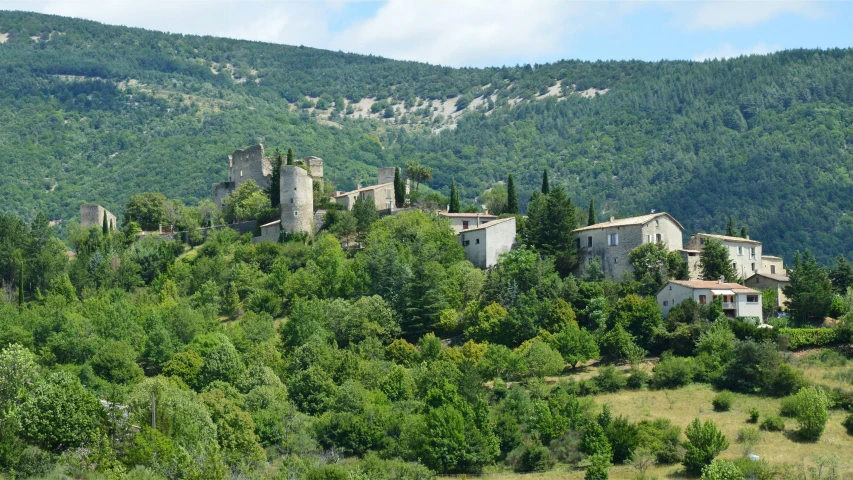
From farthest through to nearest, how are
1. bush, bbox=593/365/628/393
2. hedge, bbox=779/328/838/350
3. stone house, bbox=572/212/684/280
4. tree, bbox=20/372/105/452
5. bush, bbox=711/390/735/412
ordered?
stone house, bbox=572/212/684/280 → hedge, bbox=779/328/838/350 → bush, bbox=593/365/628/393 → bush, bbox=711/390/735/412 → tree, bbox=20/372/105/452

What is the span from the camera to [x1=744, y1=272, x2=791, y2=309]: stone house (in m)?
83.7

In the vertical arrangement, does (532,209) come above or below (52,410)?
above

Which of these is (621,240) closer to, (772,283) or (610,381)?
(772,283)

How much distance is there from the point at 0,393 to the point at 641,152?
138376mm

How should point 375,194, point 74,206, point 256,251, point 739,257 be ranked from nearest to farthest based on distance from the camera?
point 739,257, point 256,251, point 375,194, point 74,206

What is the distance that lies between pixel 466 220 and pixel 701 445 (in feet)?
114

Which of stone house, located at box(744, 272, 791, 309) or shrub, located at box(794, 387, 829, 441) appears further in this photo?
stone house, located at box(744, 272, 791, 309)

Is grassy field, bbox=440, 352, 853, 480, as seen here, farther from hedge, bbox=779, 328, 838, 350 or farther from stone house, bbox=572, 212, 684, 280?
stone house, bbox=572, 212, 684, 280

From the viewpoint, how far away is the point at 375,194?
333 feet

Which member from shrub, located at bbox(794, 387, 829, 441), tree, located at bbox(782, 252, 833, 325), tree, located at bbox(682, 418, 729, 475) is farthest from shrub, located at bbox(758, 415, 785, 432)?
tree, located at bbox(782, 252, 833, 325)

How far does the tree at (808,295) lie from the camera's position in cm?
7894

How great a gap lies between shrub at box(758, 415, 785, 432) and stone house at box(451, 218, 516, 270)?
25.2 metres

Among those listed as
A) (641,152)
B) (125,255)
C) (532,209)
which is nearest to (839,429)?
(532,209)

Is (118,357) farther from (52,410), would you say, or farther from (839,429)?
(839,429)
